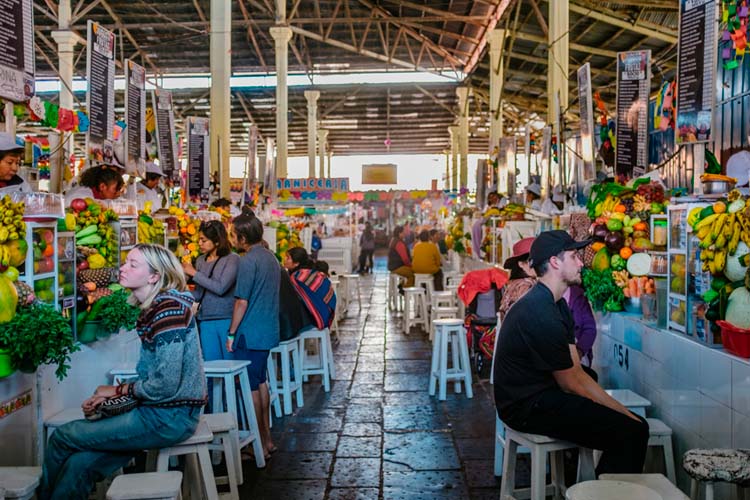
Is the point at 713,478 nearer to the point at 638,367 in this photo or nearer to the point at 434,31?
the point at 638,367

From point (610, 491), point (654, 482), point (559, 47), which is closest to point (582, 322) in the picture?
point (654, 482)

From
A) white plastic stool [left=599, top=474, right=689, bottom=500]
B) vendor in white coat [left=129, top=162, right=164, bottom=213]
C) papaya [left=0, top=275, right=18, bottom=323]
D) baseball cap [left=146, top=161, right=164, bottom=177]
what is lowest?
white plastic stool [left=599, top=474, right=689, bottom=500]

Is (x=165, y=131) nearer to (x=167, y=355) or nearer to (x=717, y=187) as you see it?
(x=167, y=355)

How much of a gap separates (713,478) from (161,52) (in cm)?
1845

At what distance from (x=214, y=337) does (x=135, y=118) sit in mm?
2587

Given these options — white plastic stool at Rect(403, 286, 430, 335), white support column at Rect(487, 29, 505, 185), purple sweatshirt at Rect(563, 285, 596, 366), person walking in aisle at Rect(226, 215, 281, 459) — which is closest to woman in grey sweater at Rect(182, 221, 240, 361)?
person walking in aisle at Rect(226, 215, 281, 459)

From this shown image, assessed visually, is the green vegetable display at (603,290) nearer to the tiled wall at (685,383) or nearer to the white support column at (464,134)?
the tiled wall at (685,383)

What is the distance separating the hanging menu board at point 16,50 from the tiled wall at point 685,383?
151 inches

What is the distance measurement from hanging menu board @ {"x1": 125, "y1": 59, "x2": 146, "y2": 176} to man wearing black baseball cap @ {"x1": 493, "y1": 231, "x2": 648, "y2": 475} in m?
4.31

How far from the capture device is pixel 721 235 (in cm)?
360

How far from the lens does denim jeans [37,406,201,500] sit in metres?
→ 3.06

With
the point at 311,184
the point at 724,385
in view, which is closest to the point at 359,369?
the point at 724,385

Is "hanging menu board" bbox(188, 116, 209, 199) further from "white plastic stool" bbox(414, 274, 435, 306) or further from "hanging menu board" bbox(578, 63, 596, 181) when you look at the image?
"hanging menu board" bbox(578, 63, 596, 181)

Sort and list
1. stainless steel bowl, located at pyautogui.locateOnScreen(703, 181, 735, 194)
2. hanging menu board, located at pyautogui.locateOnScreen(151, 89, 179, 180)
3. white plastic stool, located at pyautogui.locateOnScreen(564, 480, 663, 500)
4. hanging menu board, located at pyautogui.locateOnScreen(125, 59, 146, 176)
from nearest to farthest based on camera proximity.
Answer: white plastic stool, located at pyautogui.locateOnScreen(564, 480, 663, 500) < stainless steel bowl, located at pyautogui.locateOnScreen(703, 181, 735, 194) < hanging menu board, located at pyautogui.locateOnScreen(125, 59, 146, 176) < hanging menu board, located at pyautogui.locateOnScreen(151, 89, 179, 180)
